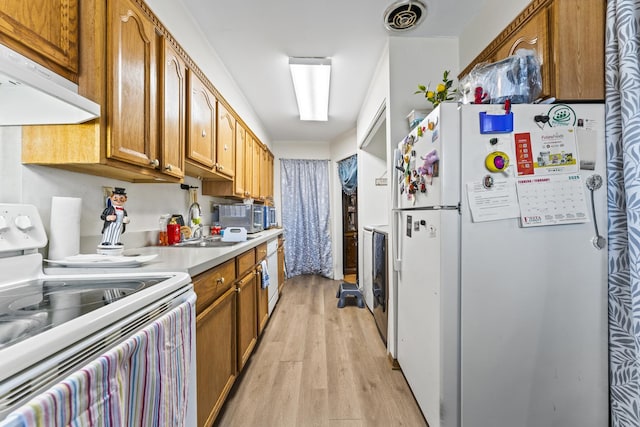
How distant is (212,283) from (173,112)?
100cm

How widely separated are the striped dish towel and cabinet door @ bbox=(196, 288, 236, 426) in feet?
1.17

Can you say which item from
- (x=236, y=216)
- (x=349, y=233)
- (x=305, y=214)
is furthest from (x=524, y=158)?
(x=349, y=233)

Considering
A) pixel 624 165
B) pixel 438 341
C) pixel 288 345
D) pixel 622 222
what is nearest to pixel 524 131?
pixel 624 165

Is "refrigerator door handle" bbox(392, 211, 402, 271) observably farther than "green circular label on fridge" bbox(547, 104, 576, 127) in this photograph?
Yes

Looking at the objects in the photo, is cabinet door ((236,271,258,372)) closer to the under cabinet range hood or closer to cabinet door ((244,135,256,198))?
the under cabinet range hood

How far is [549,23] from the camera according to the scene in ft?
4.07

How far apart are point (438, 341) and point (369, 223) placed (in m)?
2.22

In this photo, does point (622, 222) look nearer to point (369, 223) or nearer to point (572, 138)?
point (572, 138)

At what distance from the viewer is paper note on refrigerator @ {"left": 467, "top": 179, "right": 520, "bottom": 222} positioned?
44.8 inches

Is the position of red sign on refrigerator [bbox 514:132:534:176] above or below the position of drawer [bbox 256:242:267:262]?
above

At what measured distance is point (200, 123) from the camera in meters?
1.90

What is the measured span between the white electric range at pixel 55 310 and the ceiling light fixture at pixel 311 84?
80.9 inches

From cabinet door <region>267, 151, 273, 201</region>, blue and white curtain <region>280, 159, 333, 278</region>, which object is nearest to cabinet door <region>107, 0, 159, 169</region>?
cabinet door <region>267, 151, 273, 201</region>

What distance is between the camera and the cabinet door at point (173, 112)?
4.74 ft
